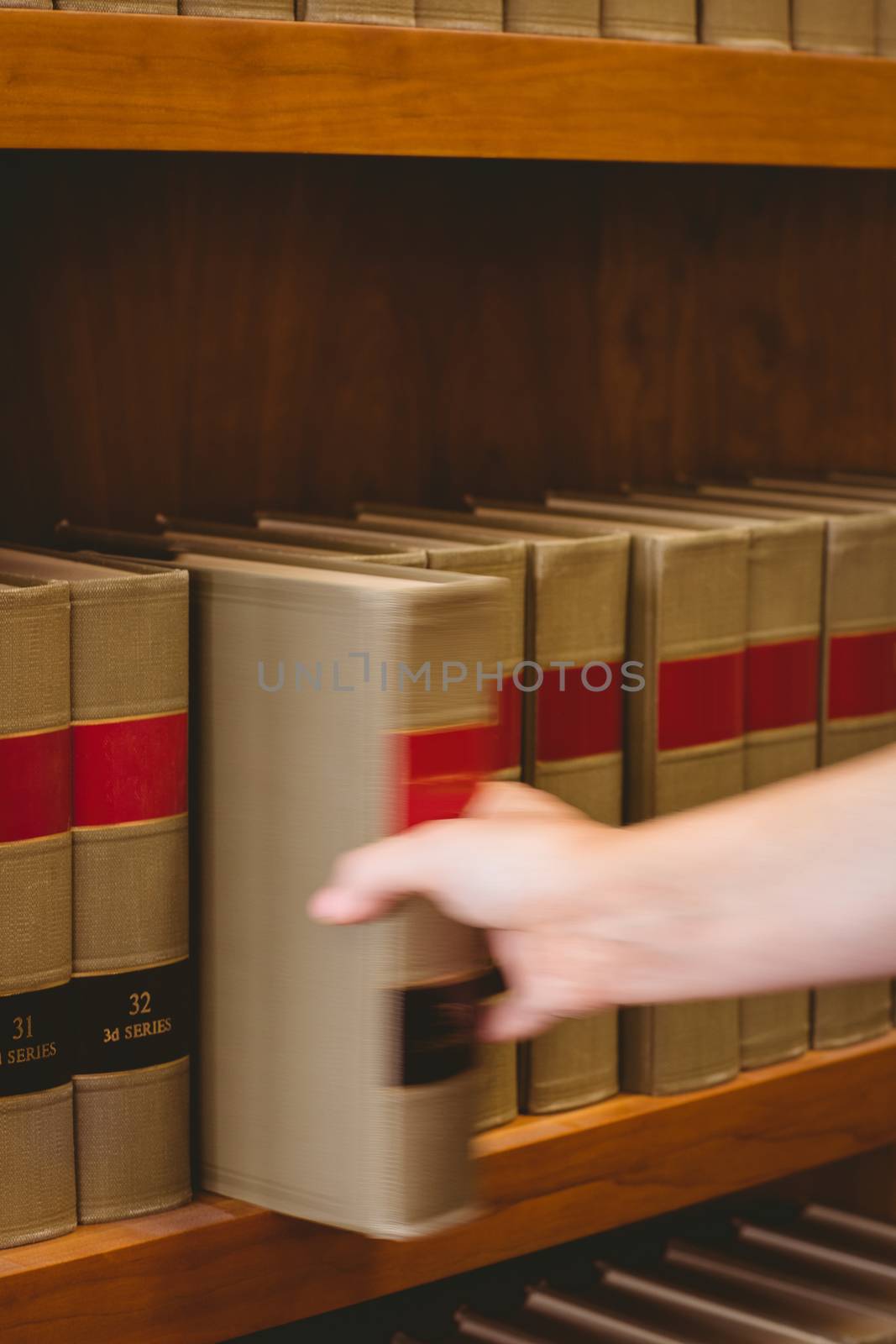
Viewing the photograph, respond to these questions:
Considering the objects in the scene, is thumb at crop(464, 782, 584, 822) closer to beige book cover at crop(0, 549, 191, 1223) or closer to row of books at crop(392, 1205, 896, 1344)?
beige book cover at crop(0, 549, 191, 1223)

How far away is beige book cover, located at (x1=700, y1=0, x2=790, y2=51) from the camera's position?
98 cm

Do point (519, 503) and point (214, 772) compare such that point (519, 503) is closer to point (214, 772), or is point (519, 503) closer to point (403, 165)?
point (403, 165)

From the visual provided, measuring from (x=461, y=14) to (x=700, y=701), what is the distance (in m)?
0.36

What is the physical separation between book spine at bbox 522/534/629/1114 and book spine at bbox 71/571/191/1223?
0.67 ft

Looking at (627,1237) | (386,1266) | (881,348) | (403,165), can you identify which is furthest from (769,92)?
(627,1237)

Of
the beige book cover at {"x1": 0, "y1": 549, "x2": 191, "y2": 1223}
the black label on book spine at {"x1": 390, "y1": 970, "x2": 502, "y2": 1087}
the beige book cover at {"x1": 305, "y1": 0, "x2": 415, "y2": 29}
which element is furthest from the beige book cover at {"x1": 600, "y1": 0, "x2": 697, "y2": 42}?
the black label on book spine at {"x1": 390, "y1": 970, "x2": 502, "y2": 1087}

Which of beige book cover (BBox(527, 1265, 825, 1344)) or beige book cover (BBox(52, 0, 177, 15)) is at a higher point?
beige book cover (BBox(52, 0, 177, 15))

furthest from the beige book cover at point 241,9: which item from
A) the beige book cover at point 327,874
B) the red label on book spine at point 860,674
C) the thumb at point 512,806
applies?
the red label on book spine at point 860,674

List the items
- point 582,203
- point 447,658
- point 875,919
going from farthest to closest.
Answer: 1. point 582,203
2. point 447,658
3. point 875,919

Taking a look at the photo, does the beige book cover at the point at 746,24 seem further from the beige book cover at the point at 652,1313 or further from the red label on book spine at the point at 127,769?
the beige book cover at the point at 652,1313

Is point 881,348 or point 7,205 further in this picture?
point 881,348

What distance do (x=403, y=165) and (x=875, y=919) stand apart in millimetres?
699

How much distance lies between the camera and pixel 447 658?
79cm

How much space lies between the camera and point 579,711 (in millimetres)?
962
